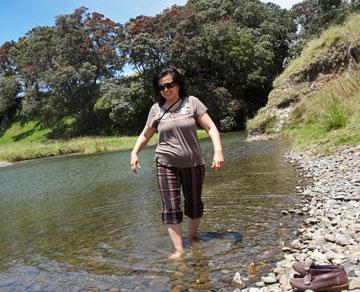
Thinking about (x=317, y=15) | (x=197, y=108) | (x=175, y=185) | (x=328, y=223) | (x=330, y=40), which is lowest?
(x=328, y=223)

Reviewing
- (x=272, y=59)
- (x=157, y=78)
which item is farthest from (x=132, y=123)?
(x=157, y=78)

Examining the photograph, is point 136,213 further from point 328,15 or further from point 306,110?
point 328,15

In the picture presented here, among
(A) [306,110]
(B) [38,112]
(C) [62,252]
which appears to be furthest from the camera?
(B) [38,112]

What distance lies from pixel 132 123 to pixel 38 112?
17037 mm

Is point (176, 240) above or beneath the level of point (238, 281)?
above

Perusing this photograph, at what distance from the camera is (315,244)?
508 centimetres

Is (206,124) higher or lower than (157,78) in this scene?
lower

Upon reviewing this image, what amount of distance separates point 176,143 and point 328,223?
7.30 feet

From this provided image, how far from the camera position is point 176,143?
5402 millimetres

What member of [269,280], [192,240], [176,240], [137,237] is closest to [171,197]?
[176,240]

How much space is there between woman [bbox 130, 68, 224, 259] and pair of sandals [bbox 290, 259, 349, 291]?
6.19 ft

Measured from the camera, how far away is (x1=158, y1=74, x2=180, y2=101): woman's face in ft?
17.8

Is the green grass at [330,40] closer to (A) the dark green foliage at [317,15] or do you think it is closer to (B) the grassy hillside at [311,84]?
(B) the grassy hillside at [311,84]

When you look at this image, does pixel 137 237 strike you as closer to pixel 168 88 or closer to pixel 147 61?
pixel 168 88
